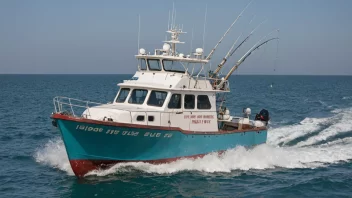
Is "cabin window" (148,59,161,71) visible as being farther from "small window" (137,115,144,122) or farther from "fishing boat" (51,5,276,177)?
"small window" (137,115,144,122)

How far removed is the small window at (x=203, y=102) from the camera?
56.1 feet

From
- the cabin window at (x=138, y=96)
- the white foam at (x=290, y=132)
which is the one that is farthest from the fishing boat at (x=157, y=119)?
the white foam at (x=290, y=132)

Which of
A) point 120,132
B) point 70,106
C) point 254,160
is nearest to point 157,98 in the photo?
point 120,132

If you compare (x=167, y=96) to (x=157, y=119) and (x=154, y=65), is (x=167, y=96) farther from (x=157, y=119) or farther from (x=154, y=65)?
(x=154, y=65)

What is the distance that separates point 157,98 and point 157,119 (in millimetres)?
1036

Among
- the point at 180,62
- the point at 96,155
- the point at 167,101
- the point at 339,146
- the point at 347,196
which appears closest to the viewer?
the point at 347,196

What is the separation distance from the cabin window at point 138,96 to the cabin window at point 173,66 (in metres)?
1.46

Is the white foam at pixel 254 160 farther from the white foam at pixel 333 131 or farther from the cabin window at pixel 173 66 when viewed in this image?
the cabin window at pixel 173 66

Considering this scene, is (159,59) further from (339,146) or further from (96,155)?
(339,146)

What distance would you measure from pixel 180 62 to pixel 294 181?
6241 millimetres

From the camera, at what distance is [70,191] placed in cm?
1374

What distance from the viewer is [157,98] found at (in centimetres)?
1625

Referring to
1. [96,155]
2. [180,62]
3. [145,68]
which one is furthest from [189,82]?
[96,155]

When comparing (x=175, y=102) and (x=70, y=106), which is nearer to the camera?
(x=175, y=102)
